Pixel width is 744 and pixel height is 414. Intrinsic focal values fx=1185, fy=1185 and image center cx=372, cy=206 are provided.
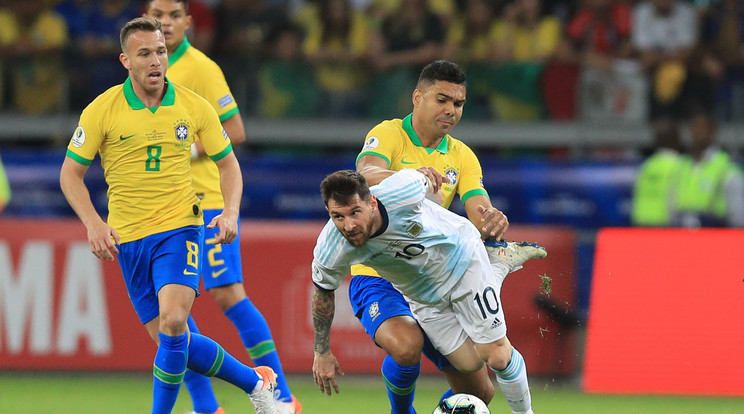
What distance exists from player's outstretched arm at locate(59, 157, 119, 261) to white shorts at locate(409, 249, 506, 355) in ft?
5.47

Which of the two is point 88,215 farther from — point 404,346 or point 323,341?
point 404,346

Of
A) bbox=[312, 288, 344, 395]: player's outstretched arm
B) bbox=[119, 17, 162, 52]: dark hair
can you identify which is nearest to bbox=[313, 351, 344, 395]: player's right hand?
bbox=[312, 288, 344, 395]: player's outstretched arm

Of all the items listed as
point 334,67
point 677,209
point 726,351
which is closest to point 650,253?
point 726,351

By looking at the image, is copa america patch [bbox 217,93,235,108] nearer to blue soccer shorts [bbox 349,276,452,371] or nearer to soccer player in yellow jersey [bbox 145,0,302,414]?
soccer player in yellow jersey [bbox 145,0,302,414]

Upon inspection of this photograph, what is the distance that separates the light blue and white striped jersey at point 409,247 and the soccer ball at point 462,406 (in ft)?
1.76

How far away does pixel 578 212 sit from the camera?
11.7 meters

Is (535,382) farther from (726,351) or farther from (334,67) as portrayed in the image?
(334,67)

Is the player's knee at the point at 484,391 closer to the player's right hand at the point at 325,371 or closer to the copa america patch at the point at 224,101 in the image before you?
the player's right hand at the point at 325,371

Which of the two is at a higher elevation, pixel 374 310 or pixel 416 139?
pixel 416 139

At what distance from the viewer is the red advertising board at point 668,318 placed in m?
8.52

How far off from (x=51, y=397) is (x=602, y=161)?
232 inches

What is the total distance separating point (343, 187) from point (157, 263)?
1490mm

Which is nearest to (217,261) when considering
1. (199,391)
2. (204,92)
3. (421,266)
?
(199,391)

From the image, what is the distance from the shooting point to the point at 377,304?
639 cm
